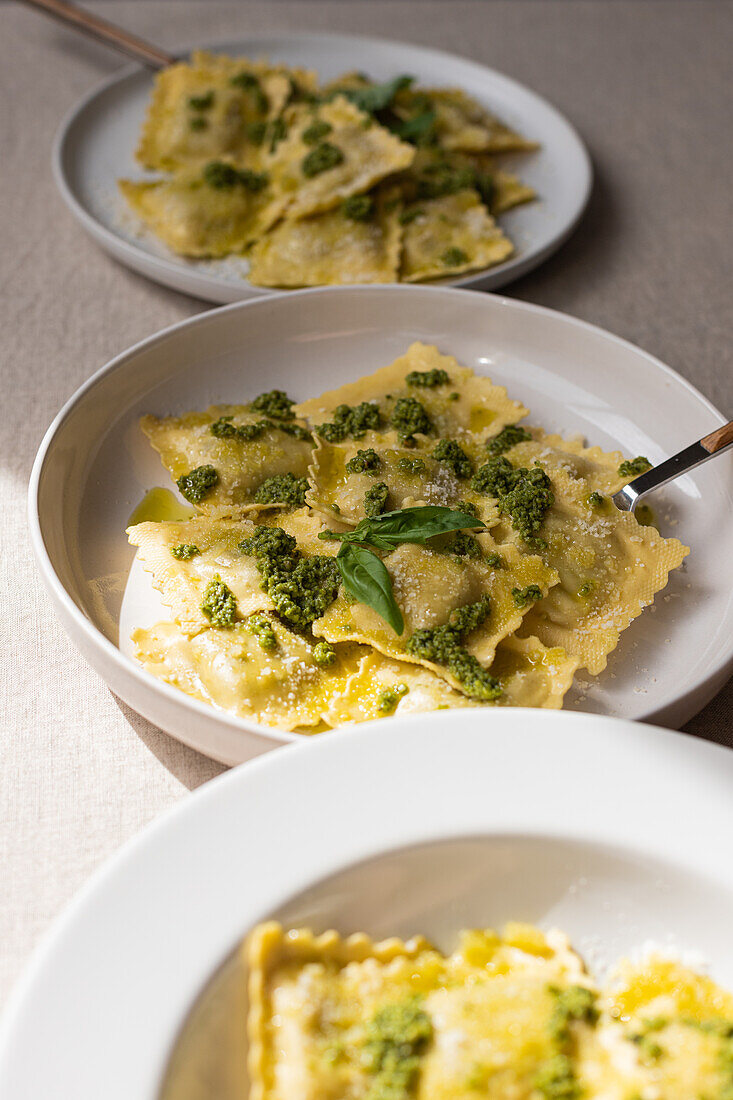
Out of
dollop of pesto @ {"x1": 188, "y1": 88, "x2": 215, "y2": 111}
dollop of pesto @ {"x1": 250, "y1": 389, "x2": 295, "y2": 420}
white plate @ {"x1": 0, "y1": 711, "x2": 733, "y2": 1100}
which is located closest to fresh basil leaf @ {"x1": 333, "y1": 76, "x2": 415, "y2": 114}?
dollop of pesto @ {"x1": 188, "y1": 88, "x2": 215, "y2": 111}

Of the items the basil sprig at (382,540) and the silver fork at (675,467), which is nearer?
the basil sprig at (382,540)

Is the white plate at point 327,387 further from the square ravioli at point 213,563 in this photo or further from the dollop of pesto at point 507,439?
the dollop of pesto at point 507,439

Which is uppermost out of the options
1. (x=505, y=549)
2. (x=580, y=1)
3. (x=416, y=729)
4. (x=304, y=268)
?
(x=580, y=1)

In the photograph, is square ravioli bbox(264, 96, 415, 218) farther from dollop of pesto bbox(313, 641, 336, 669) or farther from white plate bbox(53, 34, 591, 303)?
dollop of pesto bbox(313, 641, 336, 669)

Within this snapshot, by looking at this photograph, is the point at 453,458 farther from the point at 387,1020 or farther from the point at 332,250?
the point at 387,1020

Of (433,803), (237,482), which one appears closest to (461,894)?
(433,803)

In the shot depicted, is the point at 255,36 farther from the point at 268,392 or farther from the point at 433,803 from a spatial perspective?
the point at 433,803

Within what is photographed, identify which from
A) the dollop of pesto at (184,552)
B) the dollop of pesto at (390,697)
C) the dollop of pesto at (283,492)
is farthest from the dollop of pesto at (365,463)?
the dollop of pesto at (390,697)
